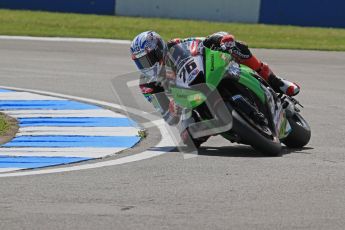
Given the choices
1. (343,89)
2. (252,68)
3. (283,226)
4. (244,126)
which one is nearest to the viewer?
(283,226)

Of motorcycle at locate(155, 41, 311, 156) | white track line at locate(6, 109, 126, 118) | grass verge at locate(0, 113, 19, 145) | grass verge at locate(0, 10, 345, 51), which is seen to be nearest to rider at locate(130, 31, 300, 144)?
motorcycle at locate(155, 41, 311, 156)

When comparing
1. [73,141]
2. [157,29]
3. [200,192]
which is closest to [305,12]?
[157,29]

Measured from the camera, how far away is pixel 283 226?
6328mm

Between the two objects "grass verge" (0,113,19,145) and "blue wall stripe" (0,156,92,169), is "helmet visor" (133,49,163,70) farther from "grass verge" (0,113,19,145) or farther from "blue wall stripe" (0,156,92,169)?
"grass verge" (0,113,19,145)

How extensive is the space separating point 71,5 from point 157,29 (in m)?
4.21

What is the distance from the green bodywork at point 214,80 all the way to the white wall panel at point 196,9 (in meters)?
18.3

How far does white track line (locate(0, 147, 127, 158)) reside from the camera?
9.43 m

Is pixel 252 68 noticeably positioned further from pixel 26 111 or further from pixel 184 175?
pixel 26 111

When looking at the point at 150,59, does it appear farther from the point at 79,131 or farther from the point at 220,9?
the point at 220,9

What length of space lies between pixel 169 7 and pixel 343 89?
44.1 feet

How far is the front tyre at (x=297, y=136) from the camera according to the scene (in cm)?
1011

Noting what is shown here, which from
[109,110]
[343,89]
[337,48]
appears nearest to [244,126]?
[109,110]

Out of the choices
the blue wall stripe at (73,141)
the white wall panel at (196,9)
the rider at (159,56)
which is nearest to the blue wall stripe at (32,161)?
the blue wall stripe at (73,141)

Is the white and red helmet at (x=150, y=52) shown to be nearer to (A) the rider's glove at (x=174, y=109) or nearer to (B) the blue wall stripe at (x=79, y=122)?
(A) the rider's glove at (x=174, y=109)
